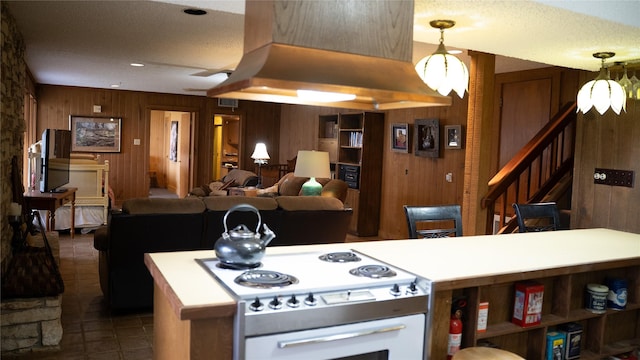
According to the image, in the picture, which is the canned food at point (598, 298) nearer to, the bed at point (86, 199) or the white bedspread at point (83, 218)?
the bed at point (86, 199)

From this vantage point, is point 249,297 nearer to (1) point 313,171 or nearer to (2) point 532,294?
(2) point 532,294

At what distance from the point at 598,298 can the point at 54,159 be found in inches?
198

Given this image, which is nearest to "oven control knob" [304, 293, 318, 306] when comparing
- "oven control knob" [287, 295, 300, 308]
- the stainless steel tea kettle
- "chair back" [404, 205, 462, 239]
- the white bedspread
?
"oven control knob" [287, 295, 300, 308]

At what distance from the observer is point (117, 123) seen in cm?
1044

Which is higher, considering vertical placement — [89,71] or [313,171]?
[89,71]

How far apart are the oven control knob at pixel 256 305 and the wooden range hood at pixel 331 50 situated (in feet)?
2.40

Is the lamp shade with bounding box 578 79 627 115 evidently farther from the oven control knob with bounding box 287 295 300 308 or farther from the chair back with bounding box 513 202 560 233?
the oven control knob with bounding box 287 295 300 308

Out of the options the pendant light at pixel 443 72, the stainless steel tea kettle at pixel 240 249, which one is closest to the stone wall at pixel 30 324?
the stainless steel tea kettle at pixel 240 249

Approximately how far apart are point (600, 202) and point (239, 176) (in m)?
7.01

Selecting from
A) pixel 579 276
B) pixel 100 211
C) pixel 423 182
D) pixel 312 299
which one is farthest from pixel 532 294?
pixel 100 211

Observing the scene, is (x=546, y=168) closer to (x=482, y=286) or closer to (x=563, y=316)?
(x=563, y=316)

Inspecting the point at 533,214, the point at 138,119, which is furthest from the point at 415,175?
the point at 138,119

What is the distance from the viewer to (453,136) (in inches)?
256

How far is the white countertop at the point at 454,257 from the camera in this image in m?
1.89
